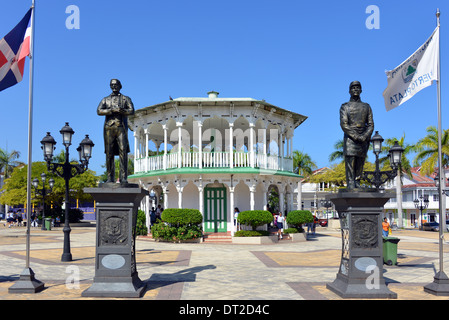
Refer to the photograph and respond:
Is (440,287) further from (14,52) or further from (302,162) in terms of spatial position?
(302,162)

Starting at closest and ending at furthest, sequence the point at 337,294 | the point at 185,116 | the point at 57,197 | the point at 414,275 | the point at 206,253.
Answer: the point at 337,294 → the point at 414,275 → the point at 206,253 → the point at 185,116 → the point at 57,197

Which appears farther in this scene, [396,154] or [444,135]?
[444,135]

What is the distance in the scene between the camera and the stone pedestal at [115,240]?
770 centimetres

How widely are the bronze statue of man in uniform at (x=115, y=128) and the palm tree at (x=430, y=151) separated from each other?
39573mm

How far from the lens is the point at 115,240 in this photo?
7898 millimetres

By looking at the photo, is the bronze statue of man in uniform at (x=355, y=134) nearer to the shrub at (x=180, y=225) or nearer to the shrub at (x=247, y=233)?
the shrub at (x=247, y=233)

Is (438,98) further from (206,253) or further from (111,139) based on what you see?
(206,253)

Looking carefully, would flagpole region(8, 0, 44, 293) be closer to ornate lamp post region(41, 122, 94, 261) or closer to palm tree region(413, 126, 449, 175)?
ornate lamp post region(41, 122, 94, 261)

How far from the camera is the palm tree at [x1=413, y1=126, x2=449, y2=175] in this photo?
40.7 meters

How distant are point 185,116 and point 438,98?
15616 millimetres

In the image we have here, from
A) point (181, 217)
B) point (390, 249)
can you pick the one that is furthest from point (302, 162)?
point (390, 249)

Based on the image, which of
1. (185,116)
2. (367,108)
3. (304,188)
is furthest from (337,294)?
(304,188)

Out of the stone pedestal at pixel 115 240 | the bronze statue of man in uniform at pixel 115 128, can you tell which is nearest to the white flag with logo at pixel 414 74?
the bronze statue of man in uniform at pixel 115 128
